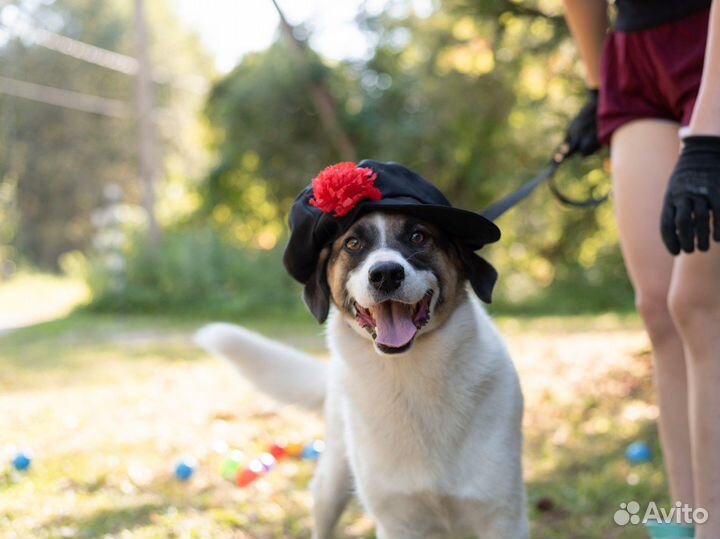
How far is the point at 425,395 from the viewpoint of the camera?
267 centimetres

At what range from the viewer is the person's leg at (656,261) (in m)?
2.58

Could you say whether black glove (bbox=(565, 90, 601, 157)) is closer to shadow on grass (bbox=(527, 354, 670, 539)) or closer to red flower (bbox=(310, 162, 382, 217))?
red flower (bbox=(310, 162, 382, 217))

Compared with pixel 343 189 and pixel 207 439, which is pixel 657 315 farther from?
pixel 207 439

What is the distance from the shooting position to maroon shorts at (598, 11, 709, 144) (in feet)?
8.28

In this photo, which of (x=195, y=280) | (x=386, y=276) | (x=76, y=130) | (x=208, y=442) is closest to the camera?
(x=386, y=276)

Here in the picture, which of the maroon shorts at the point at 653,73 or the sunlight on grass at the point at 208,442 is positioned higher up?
the maroon shorts at the point at 653,73

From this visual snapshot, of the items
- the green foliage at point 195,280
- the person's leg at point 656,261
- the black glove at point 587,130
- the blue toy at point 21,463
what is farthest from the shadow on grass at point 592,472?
the green foliage at point 195,280

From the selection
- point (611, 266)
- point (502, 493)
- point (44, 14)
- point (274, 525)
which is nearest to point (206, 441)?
point (274, 525)

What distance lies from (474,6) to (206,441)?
3.30m

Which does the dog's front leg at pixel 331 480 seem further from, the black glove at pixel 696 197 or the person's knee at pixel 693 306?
the black glove at pixel 696 197

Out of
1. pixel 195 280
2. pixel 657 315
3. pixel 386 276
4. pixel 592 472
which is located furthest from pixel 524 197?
pixel 195 280

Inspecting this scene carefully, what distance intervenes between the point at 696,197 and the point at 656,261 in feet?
1.79

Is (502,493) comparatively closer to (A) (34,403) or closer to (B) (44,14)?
(A) (34,403)

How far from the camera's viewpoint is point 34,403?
6.61m
